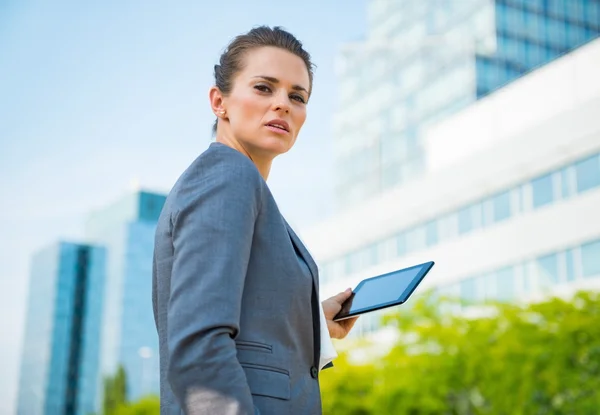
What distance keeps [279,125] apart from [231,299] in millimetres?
634

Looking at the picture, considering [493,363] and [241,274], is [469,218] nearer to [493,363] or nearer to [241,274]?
[493,363]

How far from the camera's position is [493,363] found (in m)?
20.4

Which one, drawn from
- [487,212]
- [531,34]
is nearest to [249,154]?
[487,212]

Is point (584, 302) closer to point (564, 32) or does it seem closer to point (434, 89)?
point (434, 89)

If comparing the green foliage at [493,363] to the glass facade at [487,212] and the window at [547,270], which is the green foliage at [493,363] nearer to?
the window at [547,270]

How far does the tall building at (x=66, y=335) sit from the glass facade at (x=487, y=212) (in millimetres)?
41411

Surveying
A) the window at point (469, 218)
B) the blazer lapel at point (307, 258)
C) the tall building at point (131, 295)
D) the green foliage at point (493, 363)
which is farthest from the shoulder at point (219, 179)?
the tall building at point (131, 295)

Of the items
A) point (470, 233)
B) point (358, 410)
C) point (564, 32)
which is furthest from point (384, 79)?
point (358, 410)

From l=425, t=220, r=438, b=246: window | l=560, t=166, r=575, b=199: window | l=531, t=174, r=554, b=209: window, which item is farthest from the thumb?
l=425, t=220, r=438, b=246: window

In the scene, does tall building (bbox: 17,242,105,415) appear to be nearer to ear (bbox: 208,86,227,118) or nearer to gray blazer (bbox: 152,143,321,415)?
ear (bbox: 208,86,227,118)

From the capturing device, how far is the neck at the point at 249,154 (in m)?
2.51

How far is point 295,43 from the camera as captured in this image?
2.56 metres

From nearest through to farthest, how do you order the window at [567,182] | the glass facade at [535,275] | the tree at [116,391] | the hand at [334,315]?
the hand at [334,315], the glass facade at [535,275], the window at [567,182], the tree at [116,391]

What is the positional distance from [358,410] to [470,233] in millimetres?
9081
